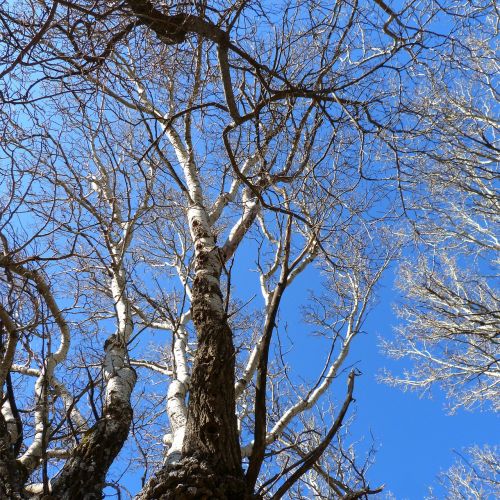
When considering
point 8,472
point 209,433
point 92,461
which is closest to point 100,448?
point 92,461

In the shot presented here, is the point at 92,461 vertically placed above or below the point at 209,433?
below

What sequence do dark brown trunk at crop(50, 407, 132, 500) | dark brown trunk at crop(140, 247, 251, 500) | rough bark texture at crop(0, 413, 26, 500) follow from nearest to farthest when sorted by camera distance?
dark brown trunk at crop(140, 247, 251, 500)
rough bark texture at crop(0, 413, 26, 500)
dark brown trunk at crop(50, 407, 132, 500)

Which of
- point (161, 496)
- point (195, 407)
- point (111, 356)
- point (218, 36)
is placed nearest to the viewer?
point (161, 496)

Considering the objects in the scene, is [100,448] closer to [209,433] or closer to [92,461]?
[92,461]

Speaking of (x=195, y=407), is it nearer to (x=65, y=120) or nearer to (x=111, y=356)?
(x=111, y=356)

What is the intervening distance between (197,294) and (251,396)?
4.90m

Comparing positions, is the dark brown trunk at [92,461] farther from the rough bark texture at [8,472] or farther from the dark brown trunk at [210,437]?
the dark brown trunk at [210,437]

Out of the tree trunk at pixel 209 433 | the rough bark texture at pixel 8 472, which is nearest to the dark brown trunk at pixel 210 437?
the tree trunk at pixel 209 433

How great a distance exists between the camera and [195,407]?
199cm

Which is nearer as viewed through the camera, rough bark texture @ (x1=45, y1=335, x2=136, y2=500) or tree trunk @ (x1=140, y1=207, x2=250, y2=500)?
tree trunk @ (x1=140, y1=207, x2=250, y2=500)

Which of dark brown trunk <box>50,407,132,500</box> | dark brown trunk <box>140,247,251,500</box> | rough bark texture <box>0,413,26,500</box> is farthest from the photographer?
dark brown trunk <box>50,407,132,500</box>

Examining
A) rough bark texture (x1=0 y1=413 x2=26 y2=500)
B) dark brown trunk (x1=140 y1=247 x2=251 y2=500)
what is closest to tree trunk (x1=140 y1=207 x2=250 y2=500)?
dark brown trunk (x1=140 y1=247 x2=251 y2=500)

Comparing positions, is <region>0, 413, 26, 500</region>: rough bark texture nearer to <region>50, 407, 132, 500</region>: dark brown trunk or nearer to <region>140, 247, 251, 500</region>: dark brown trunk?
<region>50, 407, 132, 500</region>: dark brown trunk

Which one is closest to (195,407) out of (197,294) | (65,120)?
(197,294)
